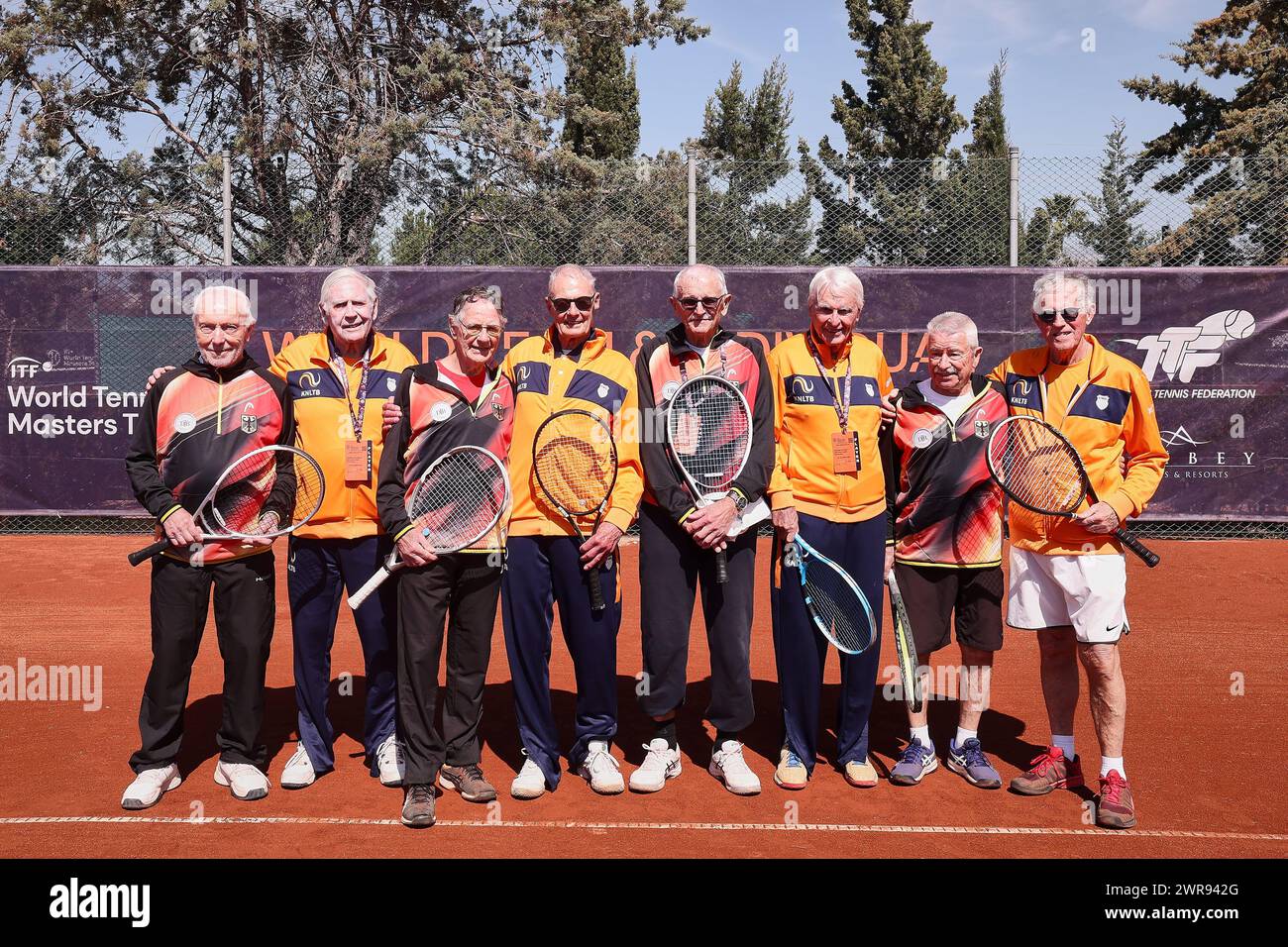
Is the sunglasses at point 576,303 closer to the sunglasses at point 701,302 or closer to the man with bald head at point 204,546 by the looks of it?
the sunglasses at point 701,302

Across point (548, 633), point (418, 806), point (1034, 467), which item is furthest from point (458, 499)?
point (1034, 467)

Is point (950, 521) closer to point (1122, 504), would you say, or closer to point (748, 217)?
point (1122, 504)

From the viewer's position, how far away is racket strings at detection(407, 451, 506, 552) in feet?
14.2

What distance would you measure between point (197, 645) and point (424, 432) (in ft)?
4.58

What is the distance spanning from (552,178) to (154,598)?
11.2 metres

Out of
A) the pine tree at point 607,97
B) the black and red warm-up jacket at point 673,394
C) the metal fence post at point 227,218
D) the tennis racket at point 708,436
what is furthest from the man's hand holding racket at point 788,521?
the pine tree at point 607,97

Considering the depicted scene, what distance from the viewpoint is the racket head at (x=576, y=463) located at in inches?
175

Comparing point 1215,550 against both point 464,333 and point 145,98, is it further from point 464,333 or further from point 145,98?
point 145,98

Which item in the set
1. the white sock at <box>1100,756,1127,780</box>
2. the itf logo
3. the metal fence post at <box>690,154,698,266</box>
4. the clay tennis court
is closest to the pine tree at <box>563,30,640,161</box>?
the metal fence post at <box>690,154,698,266</box>

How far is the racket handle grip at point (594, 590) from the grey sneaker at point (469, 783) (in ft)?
2.87

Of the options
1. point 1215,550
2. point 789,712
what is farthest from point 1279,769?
point 1215,550

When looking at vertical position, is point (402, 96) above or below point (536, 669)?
above

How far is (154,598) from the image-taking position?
14.8ft

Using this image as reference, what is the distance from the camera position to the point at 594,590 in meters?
4.44
